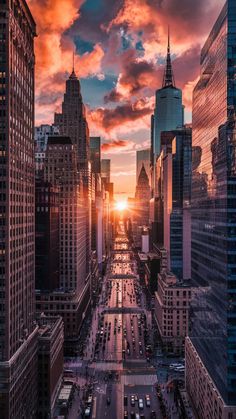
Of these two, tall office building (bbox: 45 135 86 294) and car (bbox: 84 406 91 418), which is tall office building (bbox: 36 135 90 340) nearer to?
tall office building (bbox: 45 135 86 294)

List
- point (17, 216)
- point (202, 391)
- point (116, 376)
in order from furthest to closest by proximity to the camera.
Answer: point (116, 376)
point (202, 391)
point (17, 216)

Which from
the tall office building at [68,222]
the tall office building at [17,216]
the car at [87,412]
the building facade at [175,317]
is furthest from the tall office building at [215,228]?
the tall office building at [68,222]

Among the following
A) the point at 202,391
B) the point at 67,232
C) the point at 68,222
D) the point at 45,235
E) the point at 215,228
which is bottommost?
the point at 202,391

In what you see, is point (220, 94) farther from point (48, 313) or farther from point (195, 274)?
point (48, 313)

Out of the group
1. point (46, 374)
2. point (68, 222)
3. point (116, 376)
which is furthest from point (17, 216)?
point (68, 222)

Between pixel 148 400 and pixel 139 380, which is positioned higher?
pixel 148 400

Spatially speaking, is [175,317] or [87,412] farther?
[175,317]

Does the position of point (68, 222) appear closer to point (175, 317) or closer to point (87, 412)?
point (175, 317)

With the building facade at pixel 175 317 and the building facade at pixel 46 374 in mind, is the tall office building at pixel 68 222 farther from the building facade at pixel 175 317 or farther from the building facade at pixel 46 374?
the building facade at pixel 46 374
